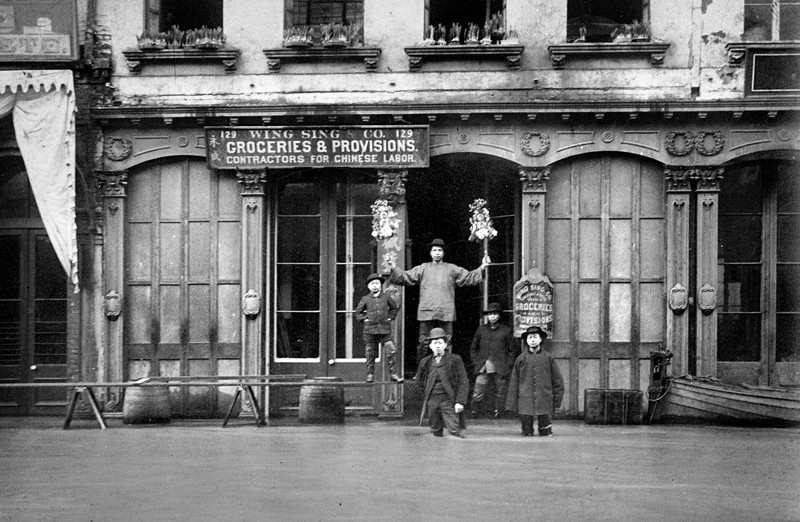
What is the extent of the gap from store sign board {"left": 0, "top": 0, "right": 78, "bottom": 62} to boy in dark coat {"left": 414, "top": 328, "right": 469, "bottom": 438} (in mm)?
7560

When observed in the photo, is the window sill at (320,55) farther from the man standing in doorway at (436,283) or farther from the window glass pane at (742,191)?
the window glass pane at (742,191)

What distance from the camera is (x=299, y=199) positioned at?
64.3 ft

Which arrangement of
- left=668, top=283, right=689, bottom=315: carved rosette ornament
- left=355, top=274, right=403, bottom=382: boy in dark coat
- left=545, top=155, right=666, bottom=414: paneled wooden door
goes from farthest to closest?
1. left=545, top=155, right=666, bottom=414: paneled wooden door
2. left=668, top=283, right=689, bottom=315: carved rosette ornament
3. left=355, top=274, right=403, bottom=382: boy in dark coat

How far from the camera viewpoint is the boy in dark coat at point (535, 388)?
52.0 ft

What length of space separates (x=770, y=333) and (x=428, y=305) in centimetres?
526

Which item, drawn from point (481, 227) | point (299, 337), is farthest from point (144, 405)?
point (481, 227)

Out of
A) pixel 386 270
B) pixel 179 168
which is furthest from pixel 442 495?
pixel 179 168

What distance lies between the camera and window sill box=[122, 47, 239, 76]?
1898 centimetres

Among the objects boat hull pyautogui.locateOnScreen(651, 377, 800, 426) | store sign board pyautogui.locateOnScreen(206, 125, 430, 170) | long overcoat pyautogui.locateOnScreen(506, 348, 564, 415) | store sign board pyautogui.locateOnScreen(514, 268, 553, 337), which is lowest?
boat hull pyautogui.locateOnScreen(651, 377, 800, 426)

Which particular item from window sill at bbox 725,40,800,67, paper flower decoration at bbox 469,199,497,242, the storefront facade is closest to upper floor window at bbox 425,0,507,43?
the storefront facade

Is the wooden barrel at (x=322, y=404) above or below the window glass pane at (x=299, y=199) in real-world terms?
below

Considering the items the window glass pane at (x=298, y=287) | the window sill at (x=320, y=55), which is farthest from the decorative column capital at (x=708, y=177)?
the window glass pane at (x=298, y=287)

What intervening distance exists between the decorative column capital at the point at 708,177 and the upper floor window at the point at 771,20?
2.00 metres

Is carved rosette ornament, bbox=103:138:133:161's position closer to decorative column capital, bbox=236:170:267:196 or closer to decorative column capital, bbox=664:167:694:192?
decorative column capital, bbox=236:170:267:196
